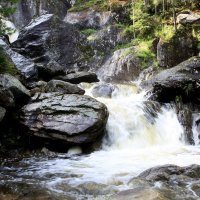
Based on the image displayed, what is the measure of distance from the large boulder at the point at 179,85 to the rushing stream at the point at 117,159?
0.81m

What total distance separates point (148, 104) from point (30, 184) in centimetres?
799

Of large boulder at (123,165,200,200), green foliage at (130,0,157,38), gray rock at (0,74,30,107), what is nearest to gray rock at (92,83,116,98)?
gray rock at (0,74,30,107)

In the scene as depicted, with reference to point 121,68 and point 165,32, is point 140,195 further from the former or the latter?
point 165,32

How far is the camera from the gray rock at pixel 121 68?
862 inches

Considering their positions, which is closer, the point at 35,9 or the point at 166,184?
the point at 166,184

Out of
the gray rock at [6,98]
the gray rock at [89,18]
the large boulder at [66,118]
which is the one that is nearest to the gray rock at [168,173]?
the large boulder at [66,118]

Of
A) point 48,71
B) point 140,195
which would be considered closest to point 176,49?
point 48,71

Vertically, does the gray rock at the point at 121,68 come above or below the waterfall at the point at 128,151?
above

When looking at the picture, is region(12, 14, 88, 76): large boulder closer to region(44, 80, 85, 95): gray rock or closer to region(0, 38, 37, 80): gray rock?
region(0, 38, 37, 80): gray rock

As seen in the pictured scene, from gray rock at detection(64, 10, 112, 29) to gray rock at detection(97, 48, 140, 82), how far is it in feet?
18.0

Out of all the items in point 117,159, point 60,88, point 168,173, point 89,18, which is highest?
point 89,18

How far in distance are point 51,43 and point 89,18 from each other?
717cm

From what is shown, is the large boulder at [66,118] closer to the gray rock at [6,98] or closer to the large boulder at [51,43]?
the gray rock at [6,98]

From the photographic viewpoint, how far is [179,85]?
15.7 metres
